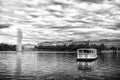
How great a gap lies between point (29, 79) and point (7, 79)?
2874mm

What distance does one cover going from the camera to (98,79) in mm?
27453

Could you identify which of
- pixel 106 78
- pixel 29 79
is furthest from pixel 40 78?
pixel 106 78

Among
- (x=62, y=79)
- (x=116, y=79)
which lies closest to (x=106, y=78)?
(x=116, y=79)

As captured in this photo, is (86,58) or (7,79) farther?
(86,58)

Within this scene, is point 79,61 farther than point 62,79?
Yes

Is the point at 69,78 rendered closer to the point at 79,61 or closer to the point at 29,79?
the point at 29,79

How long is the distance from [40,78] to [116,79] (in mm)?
10266

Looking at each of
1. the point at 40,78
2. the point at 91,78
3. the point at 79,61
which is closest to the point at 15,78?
the point at 40,78

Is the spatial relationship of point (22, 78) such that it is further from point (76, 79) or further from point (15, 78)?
point (76, 79)

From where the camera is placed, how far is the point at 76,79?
88.9ft

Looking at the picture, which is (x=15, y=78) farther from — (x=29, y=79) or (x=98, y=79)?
(x=98, y=79)

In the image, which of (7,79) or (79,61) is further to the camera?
(79,61)

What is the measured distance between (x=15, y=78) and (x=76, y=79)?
8.18 m

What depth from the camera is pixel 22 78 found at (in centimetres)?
2739
